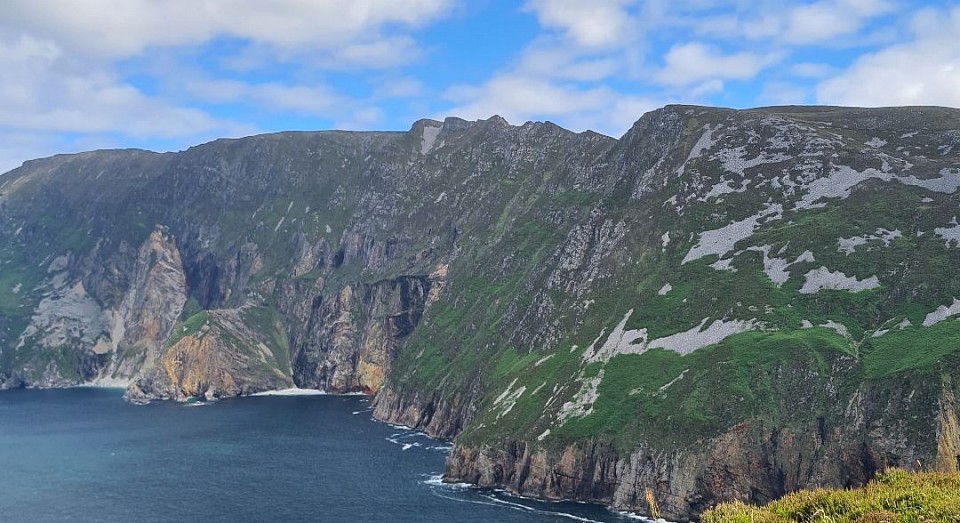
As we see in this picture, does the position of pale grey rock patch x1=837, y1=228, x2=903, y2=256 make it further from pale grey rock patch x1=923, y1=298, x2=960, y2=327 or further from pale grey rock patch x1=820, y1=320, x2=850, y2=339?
pale grey rock patch x1=923, y1=298, x2=960, y2=327

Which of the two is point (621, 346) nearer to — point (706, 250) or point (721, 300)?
point (721, 300)

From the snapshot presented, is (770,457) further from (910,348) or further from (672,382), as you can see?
(910,348)

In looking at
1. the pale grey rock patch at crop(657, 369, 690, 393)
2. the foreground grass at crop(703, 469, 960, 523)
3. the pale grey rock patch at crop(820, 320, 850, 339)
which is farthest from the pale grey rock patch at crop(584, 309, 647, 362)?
the foreground grass at crop(703, 469, 960, 523)

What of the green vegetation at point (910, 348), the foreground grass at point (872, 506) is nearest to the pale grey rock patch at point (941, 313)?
the green vegetation at point (910, 348)

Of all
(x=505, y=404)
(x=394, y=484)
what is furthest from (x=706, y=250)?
(x=394, y=484)

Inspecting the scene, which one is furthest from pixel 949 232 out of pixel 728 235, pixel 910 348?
pixel 728 235

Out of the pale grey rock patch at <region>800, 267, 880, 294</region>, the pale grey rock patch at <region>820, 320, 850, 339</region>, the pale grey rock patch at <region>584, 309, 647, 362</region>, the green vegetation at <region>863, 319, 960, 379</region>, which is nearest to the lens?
the green vegetation at <region>863, 319, 960, 379</region>

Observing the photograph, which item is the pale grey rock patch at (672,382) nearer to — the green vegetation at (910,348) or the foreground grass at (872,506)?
the green vegetation at (910,348)
